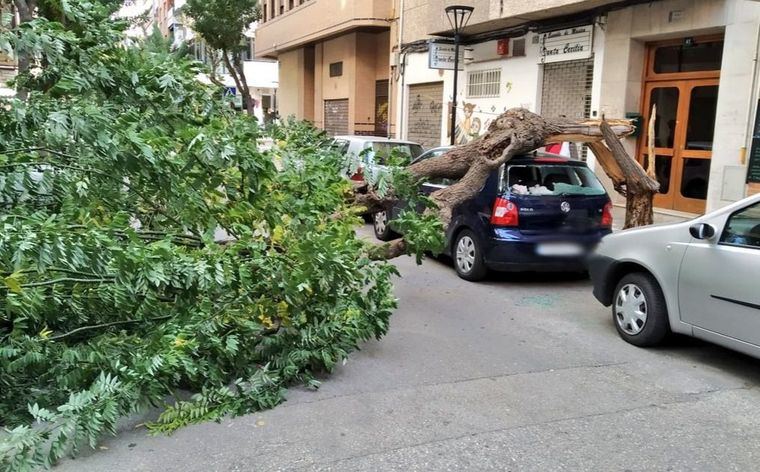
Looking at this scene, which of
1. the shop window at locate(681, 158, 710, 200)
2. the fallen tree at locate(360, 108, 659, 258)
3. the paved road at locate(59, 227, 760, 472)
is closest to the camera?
the paved road at locate(59, 227, 760, 472)

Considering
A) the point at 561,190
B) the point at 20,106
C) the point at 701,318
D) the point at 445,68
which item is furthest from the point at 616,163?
the point at 445,68

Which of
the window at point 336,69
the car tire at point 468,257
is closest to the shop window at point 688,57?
the car tire at point 468,257

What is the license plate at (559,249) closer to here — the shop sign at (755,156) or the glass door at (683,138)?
the shop sign at (755,156)

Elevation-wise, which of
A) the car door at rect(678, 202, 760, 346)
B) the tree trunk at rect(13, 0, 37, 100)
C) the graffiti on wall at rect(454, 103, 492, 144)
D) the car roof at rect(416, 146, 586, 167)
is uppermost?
the tree trunk at rect(13, 0, 37, 100)

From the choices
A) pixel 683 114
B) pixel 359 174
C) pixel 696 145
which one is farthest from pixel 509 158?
pixel 683 114

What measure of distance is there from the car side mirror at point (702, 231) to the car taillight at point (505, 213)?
2.53m

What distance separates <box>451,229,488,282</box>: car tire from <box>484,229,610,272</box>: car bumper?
15 centimetres

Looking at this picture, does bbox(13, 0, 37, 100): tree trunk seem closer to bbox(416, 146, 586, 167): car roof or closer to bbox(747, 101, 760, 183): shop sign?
bbox(416, 146, 586, 167): car roof

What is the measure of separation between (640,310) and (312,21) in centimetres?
2171

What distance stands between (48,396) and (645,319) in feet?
14.7

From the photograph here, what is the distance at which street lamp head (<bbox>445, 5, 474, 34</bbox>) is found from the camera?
14.7 meters

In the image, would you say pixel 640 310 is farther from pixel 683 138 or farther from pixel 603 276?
pixel 683 138

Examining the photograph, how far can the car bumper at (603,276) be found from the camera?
19.3ft

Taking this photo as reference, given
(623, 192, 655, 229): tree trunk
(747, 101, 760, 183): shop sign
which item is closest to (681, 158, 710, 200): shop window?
(747, 101, 760, 183): shop sign
